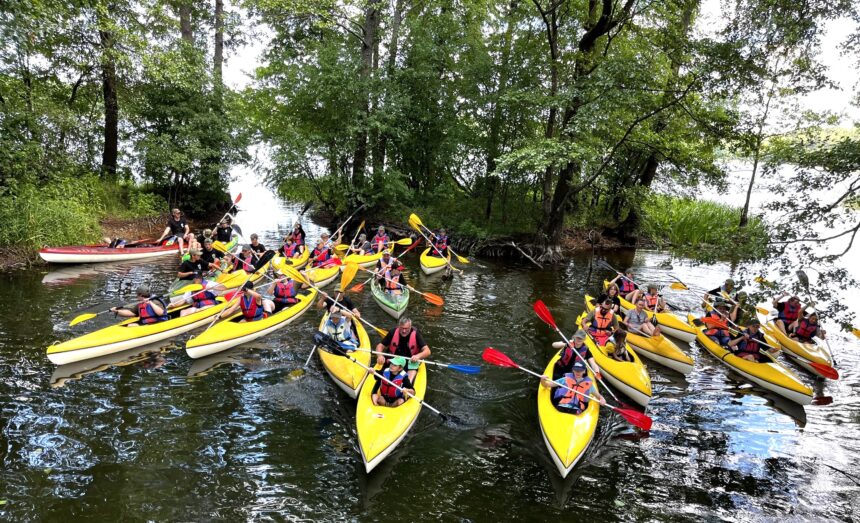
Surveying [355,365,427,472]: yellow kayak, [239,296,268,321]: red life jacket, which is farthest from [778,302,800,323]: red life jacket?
[239,296,268,321]: red life jacket

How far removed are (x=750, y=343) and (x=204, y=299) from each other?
1135 centimetres

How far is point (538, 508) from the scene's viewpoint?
205 inches

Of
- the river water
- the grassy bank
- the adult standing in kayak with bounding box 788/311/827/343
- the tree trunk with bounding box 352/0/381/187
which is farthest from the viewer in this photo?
the tree trunk with bounding box 352/0/381/187

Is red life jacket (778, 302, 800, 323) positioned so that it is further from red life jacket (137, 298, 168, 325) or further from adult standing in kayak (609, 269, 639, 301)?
red life jacket (137, 298, 168, 325)

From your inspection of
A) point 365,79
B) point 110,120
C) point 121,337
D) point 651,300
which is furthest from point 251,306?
point 110,120

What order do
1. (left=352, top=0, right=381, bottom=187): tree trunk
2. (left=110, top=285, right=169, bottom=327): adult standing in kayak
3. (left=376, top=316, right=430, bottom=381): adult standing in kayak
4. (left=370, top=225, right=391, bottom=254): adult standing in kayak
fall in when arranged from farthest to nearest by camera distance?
1. (left=352, top=0, right=381, bottom=187): tree trunk
2. (left=370, top=225, right=391, bottom=254): adult standing in kayak
3. (left=110, top=285, right=169, bottom=327): adult standing in kayak
4. (left=376, top=316, right=430, bottom=381): adult standing in kayak

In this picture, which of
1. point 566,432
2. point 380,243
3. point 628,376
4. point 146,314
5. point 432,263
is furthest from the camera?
point 380,243

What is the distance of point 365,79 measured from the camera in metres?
19.6

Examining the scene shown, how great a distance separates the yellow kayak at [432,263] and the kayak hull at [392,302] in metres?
4.19

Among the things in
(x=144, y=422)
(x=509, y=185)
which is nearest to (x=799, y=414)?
(x=144, y=422)

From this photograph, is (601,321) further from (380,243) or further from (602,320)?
(380,243)

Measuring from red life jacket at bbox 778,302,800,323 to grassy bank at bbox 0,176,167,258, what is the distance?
1988cm

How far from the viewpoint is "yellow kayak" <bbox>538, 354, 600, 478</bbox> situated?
18.4ft

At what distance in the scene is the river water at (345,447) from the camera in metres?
5.09
